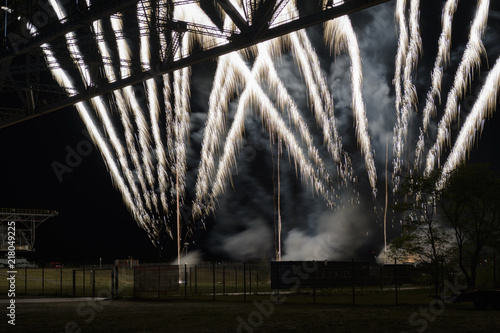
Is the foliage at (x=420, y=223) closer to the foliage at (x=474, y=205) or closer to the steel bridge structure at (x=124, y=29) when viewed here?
the foliage at (x=474, y=205)

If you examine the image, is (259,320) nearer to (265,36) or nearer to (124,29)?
(265,36)

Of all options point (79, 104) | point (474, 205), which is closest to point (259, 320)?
point (474, 205)

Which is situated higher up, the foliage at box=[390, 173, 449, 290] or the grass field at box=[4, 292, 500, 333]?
the foliage at box=[390, 173, 449, 290]

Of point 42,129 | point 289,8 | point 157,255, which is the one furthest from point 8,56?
point 157,255

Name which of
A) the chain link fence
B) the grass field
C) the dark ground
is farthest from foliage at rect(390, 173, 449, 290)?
the grass field

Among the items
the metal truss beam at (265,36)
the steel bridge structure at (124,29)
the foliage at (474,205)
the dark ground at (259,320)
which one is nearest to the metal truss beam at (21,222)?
the steel bridge structure at (124,29)

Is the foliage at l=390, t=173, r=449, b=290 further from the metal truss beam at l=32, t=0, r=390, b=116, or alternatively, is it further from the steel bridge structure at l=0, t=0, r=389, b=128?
the metal truss beam at l=32, t=0, r=390, b=116

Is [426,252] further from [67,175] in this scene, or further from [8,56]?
[67,175]

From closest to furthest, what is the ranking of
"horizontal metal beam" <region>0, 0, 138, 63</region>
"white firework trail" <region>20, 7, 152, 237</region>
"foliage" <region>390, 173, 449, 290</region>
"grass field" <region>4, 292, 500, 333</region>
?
"grass field" <region>4, 292, 500, 333</region> < "horizontal metal beam" <region>0, 0, 138, 63</region> < "white firework trail" <region>20, 7, 152, 237</region> < "foliage" <region>390, 173, 449, 290</region>

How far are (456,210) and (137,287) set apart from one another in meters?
16.6

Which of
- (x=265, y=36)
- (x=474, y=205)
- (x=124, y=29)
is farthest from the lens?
(x=474, y=205)

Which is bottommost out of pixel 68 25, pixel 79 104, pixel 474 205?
pixel 474 205

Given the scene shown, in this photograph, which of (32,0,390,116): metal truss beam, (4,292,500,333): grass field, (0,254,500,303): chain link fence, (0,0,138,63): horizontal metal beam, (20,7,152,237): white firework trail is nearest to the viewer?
(4,292,500,333): grass field

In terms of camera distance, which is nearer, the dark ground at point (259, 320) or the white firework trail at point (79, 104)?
the dark ground at point (259, 320)
